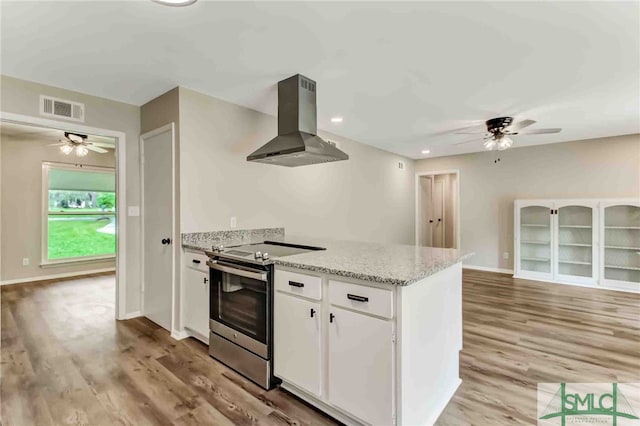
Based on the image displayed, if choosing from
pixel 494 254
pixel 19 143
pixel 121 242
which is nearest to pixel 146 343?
pixel 121 242

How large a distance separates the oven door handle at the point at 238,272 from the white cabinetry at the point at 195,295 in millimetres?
208

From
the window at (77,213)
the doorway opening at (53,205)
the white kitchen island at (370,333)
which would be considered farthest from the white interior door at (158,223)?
the window at (77,213)

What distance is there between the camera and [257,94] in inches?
122

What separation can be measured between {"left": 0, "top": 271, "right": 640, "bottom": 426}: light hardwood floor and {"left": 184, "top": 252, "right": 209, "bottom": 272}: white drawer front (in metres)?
0.72

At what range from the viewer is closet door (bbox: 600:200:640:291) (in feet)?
15.4

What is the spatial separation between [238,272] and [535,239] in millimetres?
5483

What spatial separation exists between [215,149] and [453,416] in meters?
3.00

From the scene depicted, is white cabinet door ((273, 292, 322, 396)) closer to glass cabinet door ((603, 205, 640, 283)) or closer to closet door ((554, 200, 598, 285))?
closet door ((554, 200, 598, 285))

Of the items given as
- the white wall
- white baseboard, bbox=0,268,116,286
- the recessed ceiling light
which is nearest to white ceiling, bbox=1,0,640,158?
the recessed ceiling light

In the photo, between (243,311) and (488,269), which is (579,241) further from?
(243,311)

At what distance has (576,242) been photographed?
514 centimetres

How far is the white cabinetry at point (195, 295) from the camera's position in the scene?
274cm

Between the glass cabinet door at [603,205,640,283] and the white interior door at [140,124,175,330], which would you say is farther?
the glass cabinet door at [603,205,640,283]

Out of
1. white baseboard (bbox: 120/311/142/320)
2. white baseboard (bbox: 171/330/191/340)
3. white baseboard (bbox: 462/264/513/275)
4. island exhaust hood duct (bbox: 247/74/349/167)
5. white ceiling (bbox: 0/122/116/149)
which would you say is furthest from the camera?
white baseboard (bbox: 462/264/513/275)
